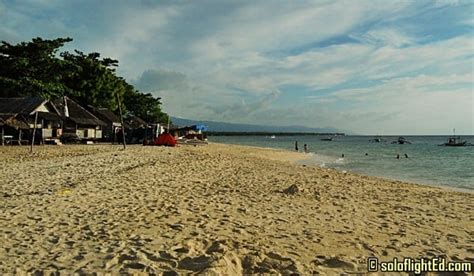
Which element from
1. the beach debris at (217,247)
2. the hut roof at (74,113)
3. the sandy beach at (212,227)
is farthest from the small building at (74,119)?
the beach debris at (217,247)

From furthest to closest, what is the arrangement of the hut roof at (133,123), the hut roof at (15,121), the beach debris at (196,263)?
1. the hut roof at (133,123)
2. the hut roof at (15,121)
3. the beach debris at (196,263)

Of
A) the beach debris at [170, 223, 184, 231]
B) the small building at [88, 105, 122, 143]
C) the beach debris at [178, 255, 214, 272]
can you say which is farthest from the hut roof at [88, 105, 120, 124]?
the beach debris at [178, 255, 214, 272]

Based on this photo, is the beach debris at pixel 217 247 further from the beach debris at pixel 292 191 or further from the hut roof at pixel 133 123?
the hut roof at pixel 133 123

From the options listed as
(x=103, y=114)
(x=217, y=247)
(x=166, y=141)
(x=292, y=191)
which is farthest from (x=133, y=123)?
(x=217, y=247)

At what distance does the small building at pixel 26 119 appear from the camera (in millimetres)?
27714

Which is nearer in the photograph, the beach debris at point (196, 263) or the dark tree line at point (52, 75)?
the beach debris at point (196, 263)

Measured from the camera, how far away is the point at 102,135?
41.8 meters

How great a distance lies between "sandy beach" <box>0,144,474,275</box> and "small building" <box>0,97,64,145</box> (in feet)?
62.1

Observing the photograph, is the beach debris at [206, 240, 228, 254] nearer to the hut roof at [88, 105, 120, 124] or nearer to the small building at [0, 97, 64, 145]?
the small building at [0, 97, 64, 145]

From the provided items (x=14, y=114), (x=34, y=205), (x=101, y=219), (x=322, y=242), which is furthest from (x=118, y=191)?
(x=14, y=114)

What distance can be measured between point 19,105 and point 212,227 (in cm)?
2854

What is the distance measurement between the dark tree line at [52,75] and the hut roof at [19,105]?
4014mm

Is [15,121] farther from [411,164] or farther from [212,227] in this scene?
[411,164]

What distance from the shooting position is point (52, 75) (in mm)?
37719
